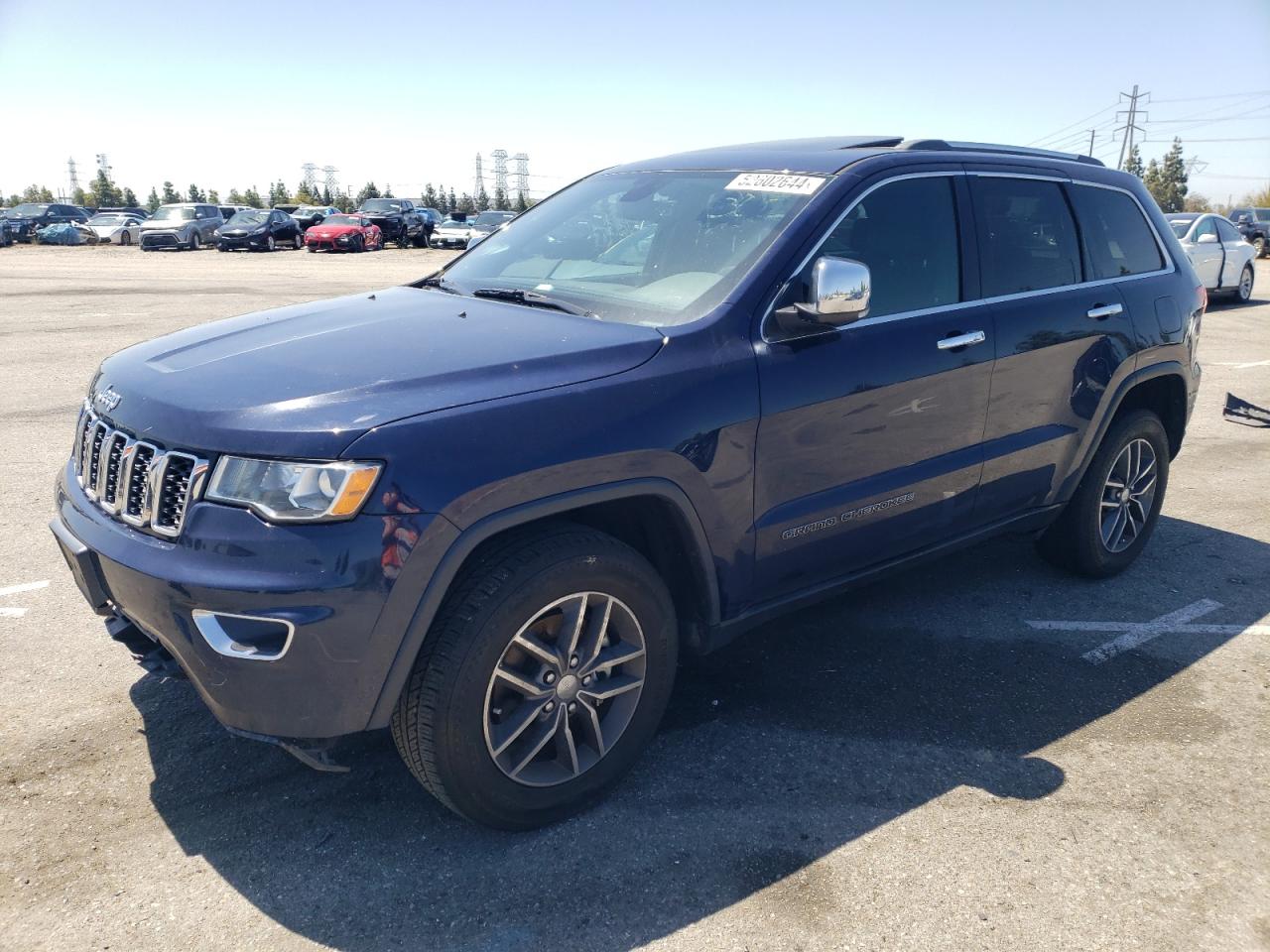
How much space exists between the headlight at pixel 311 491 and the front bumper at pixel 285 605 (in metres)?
0.03

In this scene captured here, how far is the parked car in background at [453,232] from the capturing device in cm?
3666

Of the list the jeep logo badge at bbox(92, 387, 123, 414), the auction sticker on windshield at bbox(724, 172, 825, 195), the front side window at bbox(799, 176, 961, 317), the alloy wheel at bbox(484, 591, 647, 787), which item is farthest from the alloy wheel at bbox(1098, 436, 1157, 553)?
the jeep logo badge at bbox(92, 387, 123, 414)

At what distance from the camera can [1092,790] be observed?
324 cm

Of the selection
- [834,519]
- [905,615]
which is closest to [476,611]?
[834,519]

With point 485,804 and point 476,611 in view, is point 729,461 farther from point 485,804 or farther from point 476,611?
point 485,804

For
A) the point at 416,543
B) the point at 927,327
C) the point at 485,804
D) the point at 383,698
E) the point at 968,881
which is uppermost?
the point at 927,327

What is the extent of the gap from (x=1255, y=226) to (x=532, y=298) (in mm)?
34991

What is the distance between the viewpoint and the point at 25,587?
458 cm

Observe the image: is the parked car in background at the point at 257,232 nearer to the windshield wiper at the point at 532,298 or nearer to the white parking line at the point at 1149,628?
the windshield wiper at the point at 532,298

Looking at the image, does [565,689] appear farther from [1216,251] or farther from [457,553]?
[1216,251]

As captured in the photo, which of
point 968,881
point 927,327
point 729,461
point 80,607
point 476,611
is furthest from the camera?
point 80,607

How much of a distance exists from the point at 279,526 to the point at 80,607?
2491 millimetres

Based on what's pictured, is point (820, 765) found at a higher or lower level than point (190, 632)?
lower

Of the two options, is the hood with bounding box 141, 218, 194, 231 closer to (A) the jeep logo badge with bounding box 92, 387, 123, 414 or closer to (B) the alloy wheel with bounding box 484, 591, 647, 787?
(A) the jeep logo badge with bounding box 92, 387, 123, 414
